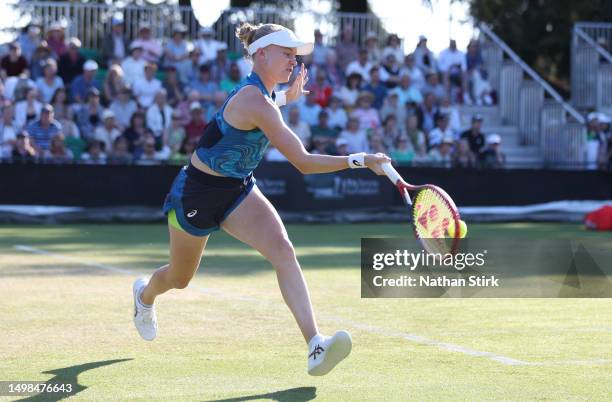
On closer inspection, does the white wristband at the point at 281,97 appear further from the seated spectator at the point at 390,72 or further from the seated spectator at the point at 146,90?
the seated spectator at the point at 390,72

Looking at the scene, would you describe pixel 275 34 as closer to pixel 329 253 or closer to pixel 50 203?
pixel 329 253

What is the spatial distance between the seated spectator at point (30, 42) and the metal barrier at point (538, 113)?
995cm

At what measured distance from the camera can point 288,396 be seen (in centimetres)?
577

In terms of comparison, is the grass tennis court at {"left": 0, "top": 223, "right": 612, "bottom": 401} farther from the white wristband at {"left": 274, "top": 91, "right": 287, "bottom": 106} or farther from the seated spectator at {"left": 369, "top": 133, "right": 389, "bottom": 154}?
the seated spectator at {"left": 369, "top": 133, "right": 389, "bottom": 154}

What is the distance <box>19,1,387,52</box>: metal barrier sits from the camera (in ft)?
78.1

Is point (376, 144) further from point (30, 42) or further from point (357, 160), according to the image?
point (357, 160)

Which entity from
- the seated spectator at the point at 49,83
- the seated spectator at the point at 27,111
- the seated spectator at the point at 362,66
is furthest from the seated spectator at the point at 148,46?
the seated spectator at the point at 362,66

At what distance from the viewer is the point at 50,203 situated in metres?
18.4

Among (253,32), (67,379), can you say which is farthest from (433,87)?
(67,379)

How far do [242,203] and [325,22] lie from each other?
19.1 m

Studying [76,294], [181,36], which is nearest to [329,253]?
[76,294]

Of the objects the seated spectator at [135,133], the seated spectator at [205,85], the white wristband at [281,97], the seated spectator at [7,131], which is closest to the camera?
the white wristband at [281,97]

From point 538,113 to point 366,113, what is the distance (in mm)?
4650

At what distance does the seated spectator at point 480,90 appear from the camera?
2505 cm
